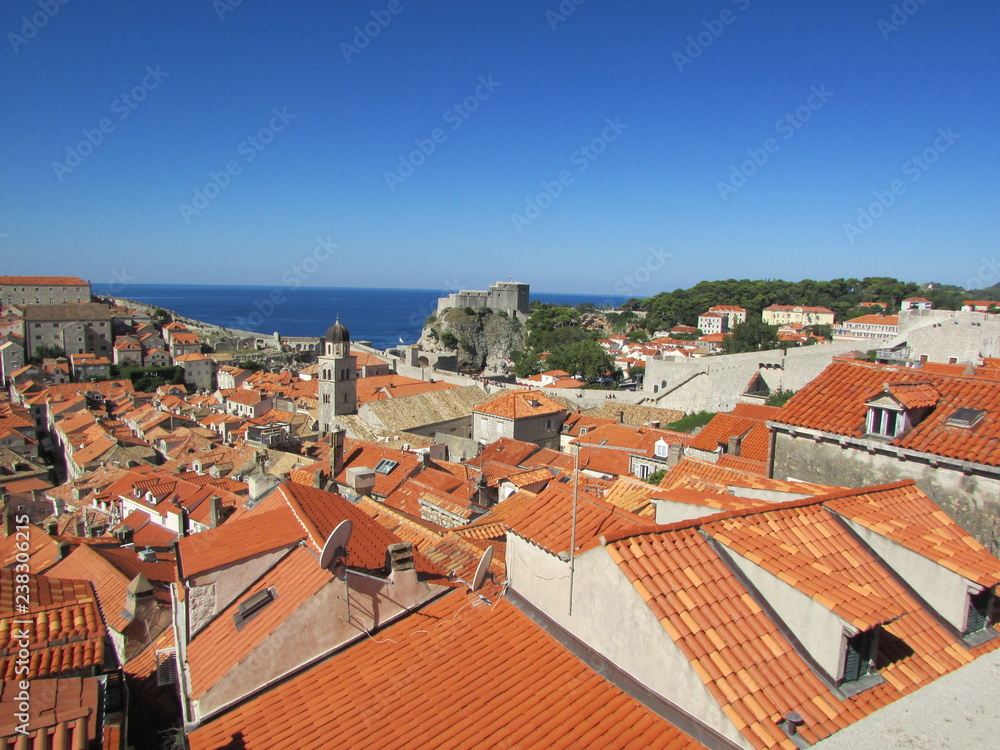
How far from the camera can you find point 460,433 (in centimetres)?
4225

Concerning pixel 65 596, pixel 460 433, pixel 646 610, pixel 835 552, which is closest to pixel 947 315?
pixel 460 433

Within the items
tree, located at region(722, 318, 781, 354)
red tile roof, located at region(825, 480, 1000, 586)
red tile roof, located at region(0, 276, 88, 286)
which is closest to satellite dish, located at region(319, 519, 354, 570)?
red tile roof, located at region(825, 480, 1000, 586)

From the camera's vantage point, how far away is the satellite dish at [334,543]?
5.13 m

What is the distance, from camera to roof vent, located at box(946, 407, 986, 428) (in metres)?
8.01

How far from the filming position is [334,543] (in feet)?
17.1

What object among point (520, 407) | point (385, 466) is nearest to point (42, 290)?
point (520, 407)

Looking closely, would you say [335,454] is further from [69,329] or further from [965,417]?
[69,329]

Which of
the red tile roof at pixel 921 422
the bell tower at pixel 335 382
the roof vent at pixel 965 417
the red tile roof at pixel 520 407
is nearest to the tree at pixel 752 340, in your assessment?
the red tile roof at pixel 520 407

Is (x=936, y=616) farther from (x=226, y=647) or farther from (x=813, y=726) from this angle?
(x=226, y=647)

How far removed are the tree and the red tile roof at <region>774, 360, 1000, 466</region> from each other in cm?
4516

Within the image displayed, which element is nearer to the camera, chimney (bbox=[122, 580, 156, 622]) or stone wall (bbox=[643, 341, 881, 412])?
chimney (bbox=[122, 580, 156, 622])

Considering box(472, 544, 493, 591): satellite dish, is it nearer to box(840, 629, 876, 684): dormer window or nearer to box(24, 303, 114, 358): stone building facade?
box(840, 629, 876, 684): dormer window

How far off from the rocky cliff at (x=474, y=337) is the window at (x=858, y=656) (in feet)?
277

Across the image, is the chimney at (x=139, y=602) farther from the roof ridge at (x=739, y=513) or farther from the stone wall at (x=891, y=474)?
the stone wall at (x=891, y=474)
